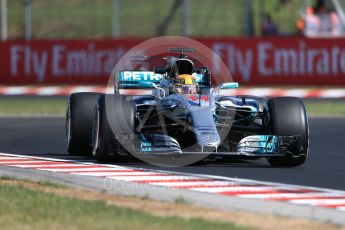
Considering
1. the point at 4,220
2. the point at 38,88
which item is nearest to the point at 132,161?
the point at 4,220

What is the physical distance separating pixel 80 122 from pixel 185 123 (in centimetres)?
169

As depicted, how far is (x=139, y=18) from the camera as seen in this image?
111 feet

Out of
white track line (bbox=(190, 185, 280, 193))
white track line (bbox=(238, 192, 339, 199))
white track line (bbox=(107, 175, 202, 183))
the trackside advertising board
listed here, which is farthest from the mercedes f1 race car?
the trackside advertising board

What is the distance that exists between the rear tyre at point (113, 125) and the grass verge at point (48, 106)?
1036 centimetres

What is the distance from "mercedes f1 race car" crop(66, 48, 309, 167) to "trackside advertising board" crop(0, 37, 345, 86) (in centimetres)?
1432

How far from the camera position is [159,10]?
106 feet

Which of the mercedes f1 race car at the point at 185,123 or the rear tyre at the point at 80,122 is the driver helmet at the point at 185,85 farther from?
the rear tyre at the point at 80,122

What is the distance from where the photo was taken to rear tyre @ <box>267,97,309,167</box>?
1280 cm

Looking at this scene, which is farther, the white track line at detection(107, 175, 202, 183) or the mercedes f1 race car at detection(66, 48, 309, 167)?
the mercedes f1 race car at detection(66, 48, 309, 167)

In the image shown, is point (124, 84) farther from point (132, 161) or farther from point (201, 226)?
point (201, 226)

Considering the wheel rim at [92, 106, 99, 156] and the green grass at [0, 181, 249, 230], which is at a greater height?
the wheel rim at [92, 106, 99, 156]

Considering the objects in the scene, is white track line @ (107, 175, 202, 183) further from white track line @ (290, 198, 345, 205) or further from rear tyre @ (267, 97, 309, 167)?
rear tyre @ (267, 97, 309, 167)

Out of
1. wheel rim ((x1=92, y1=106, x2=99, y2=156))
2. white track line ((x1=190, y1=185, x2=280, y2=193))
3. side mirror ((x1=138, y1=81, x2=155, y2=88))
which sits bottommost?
white track line ((x1=190, y1=185, x2=280, y2=193))

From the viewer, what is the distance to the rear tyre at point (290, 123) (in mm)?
12797
